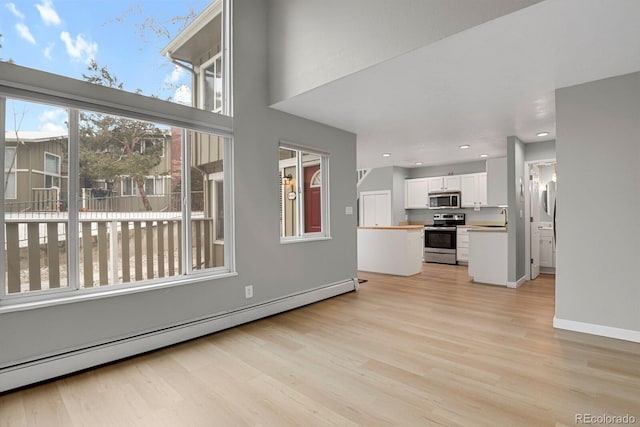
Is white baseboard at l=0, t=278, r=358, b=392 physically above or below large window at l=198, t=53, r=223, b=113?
below

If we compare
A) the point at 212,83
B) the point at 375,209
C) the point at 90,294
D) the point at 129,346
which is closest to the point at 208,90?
the point at 212,83

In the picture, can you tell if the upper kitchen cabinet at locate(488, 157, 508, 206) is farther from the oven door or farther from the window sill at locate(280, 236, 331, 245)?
the window sill at locate(280, 236, 331, 245)

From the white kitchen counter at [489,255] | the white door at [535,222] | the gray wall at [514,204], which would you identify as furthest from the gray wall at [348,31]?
the white door at [535,222]

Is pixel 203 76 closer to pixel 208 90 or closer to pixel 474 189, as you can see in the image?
pixel 208 90

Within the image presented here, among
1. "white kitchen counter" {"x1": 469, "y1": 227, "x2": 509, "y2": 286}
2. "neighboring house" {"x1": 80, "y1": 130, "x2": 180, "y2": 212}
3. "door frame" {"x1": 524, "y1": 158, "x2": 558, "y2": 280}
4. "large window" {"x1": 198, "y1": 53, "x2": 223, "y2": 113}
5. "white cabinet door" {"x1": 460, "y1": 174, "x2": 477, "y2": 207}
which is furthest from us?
"white cabinet door" {"x1": 460, "y1": 174, "x2": 477, "y2": 207}

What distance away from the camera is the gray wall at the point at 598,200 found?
2822 mm

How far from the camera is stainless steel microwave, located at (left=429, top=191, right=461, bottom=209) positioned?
734 centimetres

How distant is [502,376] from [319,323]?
1.74 m

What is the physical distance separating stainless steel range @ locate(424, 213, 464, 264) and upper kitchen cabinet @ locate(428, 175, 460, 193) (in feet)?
2.06

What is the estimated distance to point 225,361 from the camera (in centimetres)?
253

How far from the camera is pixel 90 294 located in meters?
2.47

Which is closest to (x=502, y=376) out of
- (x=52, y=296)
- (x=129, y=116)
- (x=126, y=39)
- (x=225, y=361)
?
(x=225, y=361)

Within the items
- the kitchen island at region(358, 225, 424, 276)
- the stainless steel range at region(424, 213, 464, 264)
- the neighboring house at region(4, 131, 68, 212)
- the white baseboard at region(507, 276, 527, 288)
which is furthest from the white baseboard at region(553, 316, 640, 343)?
the neighboring house at region(4, 131, 68, 212)

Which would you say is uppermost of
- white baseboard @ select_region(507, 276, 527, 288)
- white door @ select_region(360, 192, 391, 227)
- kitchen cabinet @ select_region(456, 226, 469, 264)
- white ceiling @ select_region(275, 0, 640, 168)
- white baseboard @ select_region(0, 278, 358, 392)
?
white ceiling @ select_region(275, 0, 640, 168)
